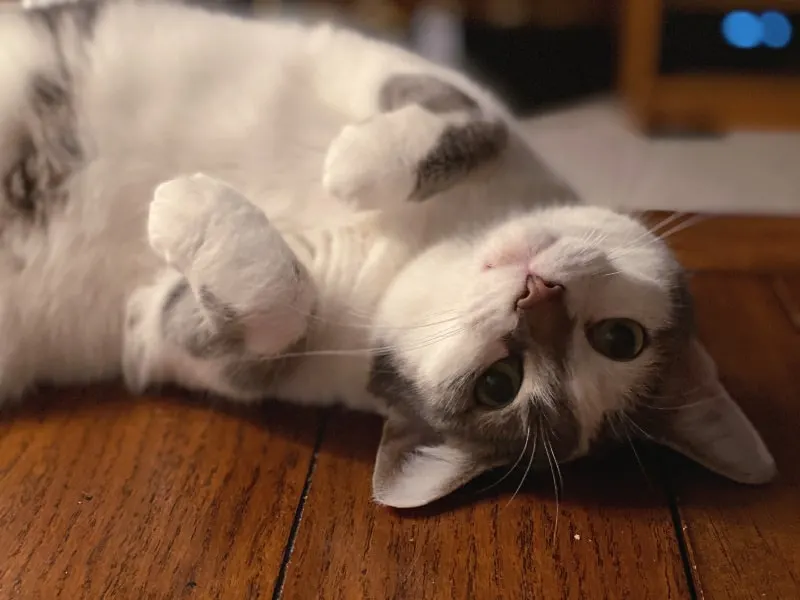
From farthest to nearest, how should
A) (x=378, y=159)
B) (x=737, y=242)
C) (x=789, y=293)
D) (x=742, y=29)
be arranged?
(x=742, y=29)
(x=737, y=242)
(x=789, y=293)
(x=378, y=159)

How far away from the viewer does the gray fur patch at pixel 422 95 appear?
1272 millimetres

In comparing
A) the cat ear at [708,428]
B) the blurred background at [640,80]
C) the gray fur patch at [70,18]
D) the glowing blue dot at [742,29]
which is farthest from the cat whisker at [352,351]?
the glowing blue dot at [742,29]

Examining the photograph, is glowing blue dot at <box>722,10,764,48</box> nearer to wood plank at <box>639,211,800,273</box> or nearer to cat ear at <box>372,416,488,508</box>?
wood plank at <box>639,211,800,273</box>

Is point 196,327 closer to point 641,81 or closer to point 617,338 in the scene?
point 617,338

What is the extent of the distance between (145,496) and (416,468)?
1.19ft

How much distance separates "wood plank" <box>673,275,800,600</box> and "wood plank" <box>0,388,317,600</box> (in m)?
0.53

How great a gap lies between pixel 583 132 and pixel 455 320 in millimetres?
1371

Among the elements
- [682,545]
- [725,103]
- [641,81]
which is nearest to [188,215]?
[682,545]

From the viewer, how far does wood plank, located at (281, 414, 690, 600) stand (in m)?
0.98

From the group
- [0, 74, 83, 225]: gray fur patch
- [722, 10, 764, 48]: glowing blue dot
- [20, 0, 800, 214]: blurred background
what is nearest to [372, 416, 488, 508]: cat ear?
[0, 74, 83, 225]: gray fur patch

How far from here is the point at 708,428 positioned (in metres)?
1.10

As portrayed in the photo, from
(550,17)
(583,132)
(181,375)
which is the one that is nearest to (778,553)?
(181,375)

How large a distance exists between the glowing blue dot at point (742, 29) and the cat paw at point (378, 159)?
1.45m

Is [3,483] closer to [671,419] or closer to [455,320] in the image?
[455,320]
